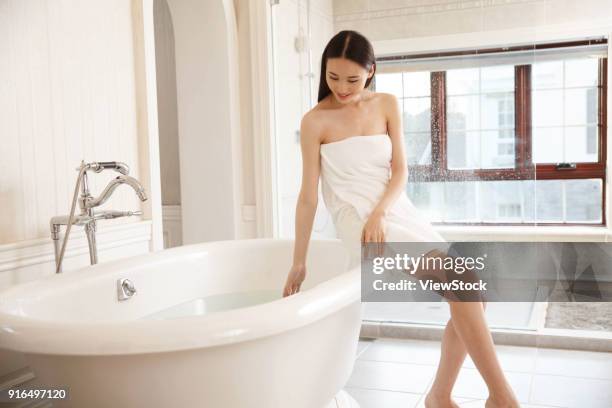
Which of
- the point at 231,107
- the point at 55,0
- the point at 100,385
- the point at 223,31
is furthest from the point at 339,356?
the point at 223,31

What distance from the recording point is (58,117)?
2.40m

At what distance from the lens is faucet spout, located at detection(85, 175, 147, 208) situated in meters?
2.13

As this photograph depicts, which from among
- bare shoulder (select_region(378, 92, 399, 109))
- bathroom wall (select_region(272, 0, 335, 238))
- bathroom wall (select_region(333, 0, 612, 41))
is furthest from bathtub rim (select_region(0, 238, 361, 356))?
bathroom wall (select_region(333, 0, 612, 41))

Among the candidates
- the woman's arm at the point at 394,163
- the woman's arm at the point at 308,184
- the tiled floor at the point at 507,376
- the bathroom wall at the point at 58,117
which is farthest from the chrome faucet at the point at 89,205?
the tiled floor at the point at 507,376

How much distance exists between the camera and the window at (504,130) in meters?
3.09

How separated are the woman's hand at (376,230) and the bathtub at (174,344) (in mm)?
188

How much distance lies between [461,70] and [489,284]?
1.10 meters

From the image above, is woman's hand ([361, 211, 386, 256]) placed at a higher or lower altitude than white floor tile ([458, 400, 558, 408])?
higher

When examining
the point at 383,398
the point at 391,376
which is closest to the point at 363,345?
the point at 391,376

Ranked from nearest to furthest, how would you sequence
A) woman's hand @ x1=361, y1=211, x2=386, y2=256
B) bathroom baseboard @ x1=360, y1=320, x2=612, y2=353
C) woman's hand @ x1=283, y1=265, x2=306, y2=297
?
1. woman's hand @ x1=361, y1=211, x2=386, y2=256
2. woman's hand @ x1=283, y1=265, x2=306, y2=297
3. bathroom baseboard @ x1=360, y1=320, x2=612, y2=353

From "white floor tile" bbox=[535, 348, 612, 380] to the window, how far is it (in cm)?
64

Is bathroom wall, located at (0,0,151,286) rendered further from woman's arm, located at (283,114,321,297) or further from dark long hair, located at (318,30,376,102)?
dark long hair, located at (318,30,376,102)

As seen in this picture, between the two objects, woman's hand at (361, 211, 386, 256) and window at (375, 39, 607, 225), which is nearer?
woman's hand at (361, 211, 386, 256)

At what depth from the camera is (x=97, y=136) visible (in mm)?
2611
